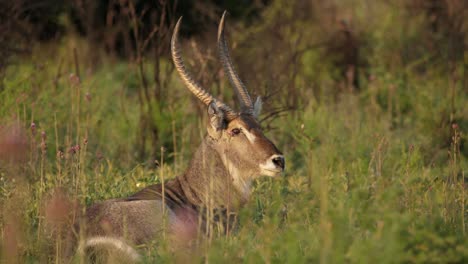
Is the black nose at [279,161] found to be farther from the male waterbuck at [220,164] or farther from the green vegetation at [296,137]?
the green vegetation at [296,137]

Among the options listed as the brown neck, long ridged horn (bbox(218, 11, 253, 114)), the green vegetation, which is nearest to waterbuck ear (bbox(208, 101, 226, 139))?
the brown neck

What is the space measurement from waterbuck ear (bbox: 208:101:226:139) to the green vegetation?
0.62m

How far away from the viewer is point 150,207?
629 cm

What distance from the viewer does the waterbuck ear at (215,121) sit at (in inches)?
270

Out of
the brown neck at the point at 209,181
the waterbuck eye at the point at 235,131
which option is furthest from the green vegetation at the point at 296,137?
the waterbuck eye at the point at 235,131

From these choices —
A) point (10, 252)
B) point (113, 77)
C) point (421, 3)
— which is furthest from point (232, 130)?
point (421, 3)

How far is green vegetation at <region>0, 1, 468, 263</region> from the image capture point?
488 centimetres

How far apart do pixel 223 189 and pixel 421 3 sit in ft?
28.5

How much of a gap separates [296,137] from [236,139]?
2189 mm

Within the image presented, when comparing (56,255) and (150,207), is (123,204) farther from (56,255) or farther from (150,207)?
(56,255)

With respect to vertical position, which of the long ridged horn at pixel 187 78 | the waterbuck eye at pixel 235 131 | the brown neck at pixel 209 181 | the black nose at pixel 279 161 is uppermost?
the long ridged horn at pixel 187 78

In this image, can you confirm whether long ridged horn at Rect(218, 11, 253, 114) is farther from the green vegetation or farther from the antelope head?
the green vegetation

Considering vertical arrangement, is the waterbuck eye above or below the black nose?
above

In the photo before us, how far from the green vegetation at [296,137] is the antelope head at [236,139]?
0.94 feet
